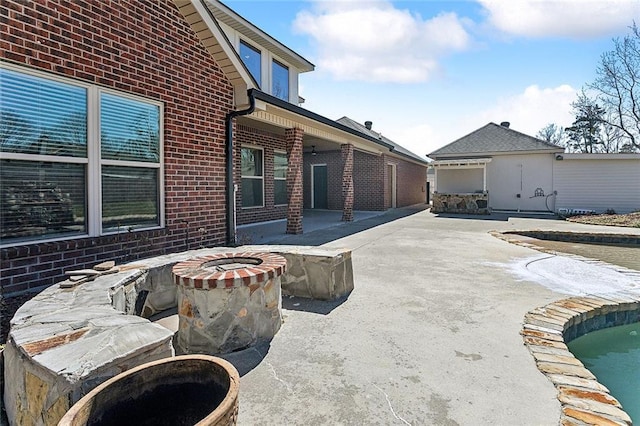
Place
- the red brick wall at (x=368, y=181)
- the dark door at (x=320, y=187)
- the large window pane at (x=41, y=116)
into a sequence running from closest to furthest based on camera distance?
the large window pane at (x=41, y=116) → the red brick wall at (x=368, y=181) → the dark door at (x=320, y=187)

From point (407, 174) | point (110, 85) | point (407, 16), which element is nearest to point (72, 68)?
point (110, 85)

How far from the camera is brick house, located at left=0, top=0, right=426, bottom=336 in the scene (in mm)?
3324

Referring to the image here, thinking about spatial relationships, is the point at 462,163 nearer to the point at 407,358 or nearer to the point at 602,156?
→ the point at 602,156

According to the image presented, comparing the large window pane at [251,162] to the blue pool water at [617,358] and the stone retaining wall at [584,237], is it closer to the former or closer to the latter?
the stone retaining wall at [584,237]

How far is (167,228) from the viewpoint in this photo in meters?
4.85

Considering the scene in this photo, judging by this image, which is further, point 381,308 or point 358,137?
point 358,137

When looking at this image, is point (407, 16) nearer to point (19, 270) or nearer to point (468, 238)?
point (468, 238)

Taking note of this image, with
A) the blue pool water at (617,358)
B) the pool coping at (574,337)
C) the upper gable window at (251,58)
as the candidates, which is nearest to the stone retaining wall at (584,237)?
the pool coping at (574,337)

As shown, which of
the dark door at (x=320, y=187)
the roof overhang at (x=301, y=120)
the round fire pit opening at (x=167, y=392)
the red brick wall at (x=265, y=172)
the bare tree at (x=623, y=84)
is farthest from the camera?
the bare tree at (x=623, y=84)

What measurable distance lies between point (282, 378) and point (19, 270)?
277 cm

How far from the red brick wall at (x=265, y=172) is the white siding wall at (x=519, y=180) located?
12.7 meters

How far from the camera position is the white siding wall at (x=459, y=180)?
64.5ft

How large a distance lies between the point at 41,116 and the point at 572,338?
596 centimetres

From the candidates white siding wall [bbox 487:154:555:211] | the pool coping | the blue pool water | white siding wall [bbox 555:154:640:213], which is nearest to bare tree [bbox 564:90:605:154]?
white siding wall [bbox 555:154:640:213]
